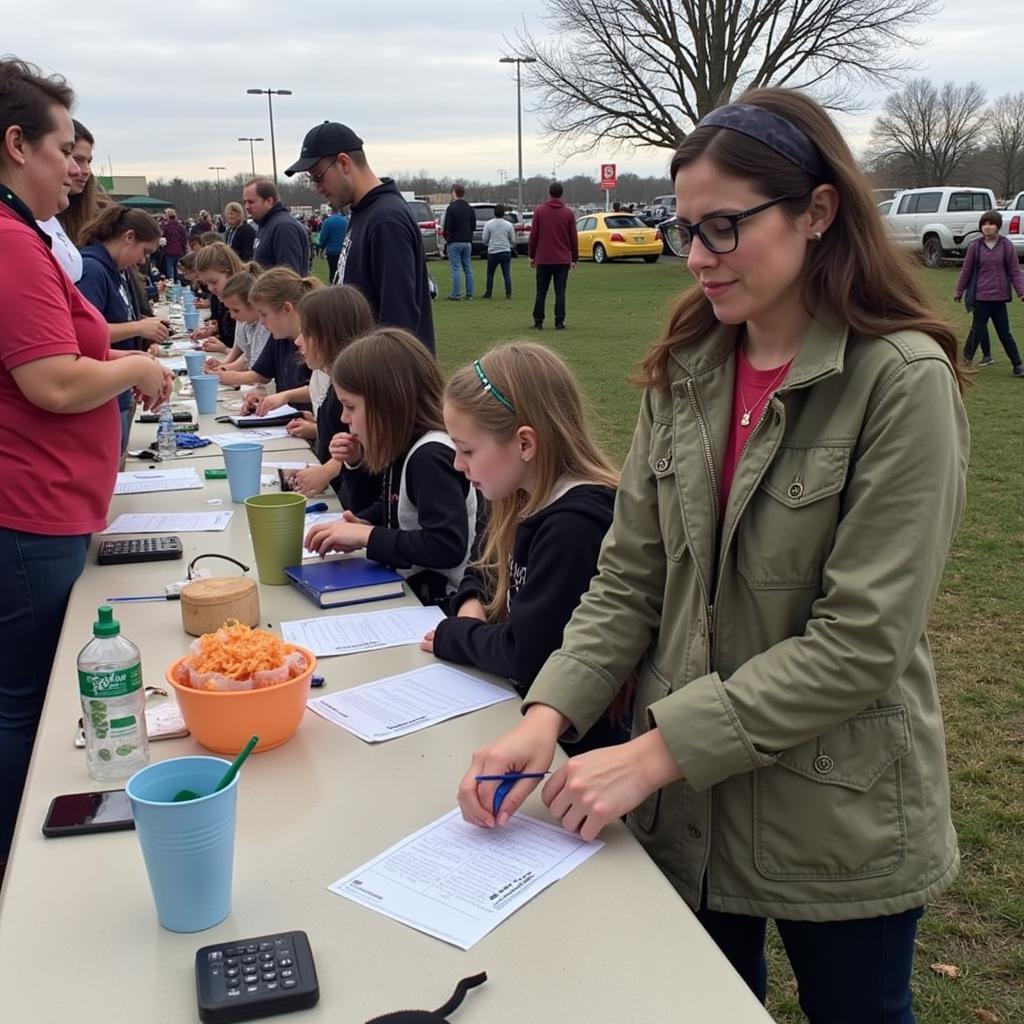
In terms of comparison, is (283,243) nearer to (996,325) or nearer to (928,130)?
(996,325)

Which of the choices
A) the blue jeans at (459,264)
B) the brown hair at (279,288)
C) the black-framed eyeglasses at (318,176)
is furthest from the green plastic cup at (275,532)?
the blue jeans at (459,264)

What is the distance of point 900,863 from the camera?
4.11ft

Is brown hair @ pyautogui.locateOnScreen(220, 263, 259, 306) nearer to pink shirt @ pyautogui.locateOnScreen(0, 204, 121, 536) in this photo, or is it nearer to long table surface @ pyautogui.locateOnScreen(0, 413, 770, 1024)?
pink shirt @ pyautogui.locateOnScreen(0, 204, 121, 536)

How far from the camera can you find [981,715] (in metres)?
3.30

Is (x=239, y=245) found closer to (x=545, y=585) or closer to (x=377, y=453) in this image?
(x=377, y=453)

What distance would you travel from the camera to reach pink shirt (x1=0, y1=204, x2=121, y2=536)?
2096 mm

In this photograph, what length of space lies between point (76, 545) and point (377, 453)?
2.66ft

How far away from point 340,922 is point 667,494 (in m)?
0.70

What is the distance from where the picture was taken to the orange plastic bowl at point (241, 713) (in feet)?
4.92

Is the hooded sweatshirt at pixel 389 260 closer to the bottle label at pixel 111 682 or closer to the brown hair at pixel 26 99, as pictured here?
the brown hair at pixel 26 99

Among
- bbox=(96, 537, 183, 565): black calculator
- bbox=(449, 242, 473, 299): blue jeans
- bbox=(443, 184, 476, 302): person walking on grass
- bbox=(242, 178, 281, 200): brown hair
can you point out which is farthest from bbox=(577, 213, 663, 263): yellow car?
bbox=(96, 537, 183, 565): black calculator

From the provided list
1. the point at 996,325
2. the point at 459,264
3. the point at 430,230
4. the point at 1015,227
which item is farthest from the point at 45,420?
the point at 430,230

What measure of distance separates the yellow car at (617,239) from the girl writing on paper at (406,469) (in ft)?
71.9

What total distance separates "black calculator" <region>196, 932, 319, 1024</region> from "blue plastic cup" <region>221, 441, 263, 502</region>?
211 centimetres
